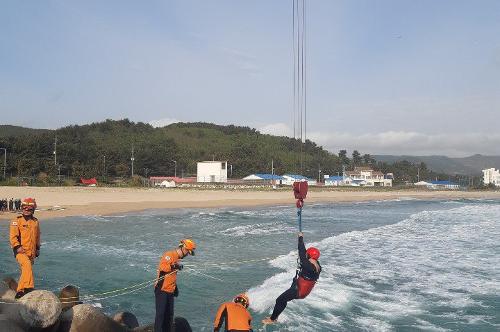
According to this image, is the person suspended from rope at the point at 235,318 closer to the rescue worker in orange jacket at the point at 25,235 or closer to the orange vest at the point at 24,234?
the rescue worker in orange jacket at the point at 25,235

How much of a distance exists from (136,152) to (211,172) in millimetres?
18928

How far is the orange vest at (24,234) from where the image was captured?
31.9ft

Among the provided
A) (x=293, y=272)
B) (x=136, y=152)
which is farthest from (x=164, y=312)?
(x=136, y=152)

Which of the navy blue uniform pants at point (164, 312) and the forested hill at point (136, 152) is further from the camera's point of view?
the forested hill at point (136, 152)

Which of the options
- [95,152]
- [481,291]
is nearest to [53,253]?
[481,291]

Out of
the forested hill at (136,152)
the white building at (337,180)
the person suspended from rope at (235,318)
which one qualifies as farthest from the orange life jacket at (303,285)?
the white building at (337,180)

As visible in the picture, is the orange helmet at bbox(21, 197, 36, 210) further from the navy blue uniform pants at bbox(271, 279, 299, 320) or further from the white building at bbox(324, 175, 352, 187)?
the white building at bbox(324, 175, 352, 187)

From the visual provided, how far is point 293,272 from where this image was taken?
16547 millimetres

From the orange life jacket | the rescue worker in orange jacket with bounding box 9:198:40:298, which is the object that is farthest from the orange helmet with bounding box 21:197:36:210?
the orange life jacket

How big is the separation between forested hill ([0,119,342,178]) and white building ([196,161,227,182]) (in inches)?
483

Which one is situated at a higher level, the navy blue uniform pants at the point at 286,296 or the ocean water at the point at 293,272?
the navy blue uniform pants at the point at 286,296

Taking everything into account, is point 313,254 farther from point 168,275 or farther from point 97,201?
point 97,201

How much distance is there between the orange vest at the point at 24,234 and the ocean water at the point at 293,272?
286 cm

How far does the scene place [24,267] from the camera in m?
9.47
